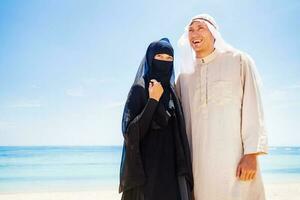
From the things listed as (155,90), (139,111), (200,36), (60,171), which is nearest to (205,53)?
(200,36)

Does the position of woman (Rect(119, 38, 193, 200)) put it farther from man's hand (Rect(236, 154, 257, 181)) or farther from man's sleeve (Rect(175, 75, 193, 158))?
man's hand (Rect(236, 154, 257, 181))

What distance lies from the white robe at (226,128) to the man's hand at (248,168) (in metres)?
0.04

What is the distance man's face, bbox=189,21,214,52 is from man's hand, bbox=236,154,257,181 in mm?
768

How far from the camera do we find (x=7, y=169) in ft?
61.7

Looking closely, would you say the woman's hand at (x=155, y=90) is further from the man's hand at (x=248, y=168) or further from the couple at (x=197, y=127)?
the man's hand at (x=248, y=168)

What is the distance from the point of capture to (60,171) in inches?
710

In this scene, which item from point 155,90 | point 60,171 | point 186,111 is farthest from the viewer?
point 60,171

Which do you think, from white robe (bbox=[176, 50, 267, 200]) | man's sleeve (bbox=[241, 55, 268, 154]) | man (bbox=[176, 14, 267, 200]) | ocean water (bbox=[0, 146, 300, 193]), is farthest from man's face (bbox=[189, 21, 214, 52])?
ocean water (bbox=[0, 146, 300, 193])

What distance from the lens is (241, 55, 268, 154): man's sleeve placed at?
2656mm

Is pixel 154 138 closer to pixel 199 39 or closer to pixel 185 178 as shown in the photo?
pixel 185 178

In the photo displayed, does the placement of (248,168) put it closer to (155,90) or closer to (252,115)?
(252,115)

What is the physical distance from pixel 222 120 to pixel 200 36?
57 centimetres

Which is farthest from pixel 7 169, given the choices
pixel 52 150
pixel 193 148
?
pixel 193 148

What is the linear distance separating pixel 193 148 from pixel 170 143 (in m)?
0.22
